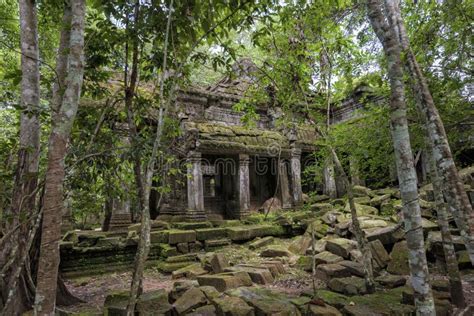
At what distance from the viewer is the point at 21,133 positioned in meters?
3.67

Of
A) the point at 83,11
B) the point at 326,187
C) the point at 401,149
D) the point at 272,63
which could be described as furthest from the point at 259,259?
the point at 326,187

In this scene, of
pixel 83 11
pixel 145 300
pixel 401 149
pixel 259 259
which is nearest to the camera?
pixel 83 11

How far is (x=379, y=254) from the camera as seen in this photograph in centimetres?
594

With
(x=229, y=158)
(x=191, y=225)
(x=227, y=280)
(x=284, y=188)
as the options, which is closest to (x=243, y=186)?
(x=229, y=158)

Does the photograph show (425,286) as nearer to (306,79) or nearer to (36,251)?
(306,79)

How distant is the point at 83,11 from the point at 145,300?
3.12 metres

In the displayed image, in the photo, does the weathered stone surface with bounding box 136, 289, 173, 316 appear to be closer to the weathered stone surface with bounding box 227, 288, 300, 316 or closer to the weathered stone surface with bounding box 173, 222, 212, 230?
the weathered stone surface with bounding box 227, 288, 300, 316

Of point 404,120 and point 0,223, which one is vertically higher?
point 404,120

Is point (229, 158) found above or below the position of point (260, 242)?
above

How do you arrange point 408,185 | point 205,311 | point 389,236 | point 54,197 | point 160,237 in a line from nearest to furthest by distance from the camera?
point 54,197 → point 408,185 → point 205,311 → point 389,236 → point 160,237

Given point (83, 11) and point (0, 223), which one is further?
point (0, 223)

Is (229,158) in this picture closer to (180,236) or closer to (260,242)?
(260,242)

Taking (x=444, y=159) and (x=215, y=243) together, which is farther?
(x=215, y=243)

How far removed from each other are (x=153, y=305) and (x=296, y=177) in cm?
937
